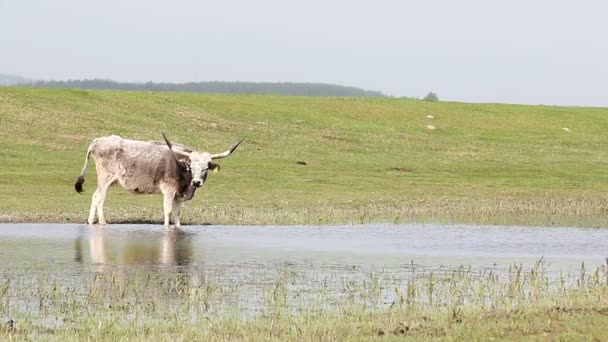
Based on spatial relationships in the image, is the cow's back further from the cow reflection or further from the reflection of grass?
the reflection of grass

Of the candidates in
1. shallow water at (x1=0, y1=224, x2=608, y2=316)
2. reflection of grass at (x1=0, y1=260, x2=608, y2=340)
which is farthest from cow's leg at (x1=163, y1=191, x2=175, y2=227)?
reflection of grass at (x1=0, y1=260, x2=608, y2=340)

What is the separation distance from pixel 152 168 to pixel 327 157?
3023 cm

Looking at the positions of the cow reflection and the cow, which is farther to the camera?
the cow

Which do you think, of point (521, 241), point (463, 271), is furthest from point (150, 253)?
point (521, 241)

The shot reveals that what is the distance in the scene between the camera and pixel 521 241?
28.1 metres

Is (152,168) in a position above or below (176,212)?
above

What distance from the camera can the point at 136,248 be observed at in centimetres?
2480

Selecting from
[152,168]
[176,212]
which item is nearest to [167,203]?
[176,212]

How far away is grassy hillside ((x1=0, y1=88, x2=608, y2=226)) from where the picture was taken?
3697 centimetres

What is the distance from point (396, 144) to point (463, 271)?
48.9 m

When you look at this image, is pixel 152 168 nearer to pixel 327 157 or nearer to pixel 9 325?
pixel 9 325

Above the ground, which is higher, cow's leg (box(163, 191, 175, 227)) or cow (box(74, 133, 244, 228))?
cow (box(74, 133, 244, 228))

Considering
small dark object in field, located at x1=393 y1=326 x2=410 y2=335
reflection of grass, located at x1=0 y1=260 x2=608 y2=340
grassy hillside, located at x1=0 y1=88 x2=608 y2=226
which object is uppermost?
small dark object in field, located at x1=393 y1=326 x2=410 y2=335

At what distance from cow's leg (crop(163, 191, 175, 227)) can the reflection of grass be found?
10.3 meters
